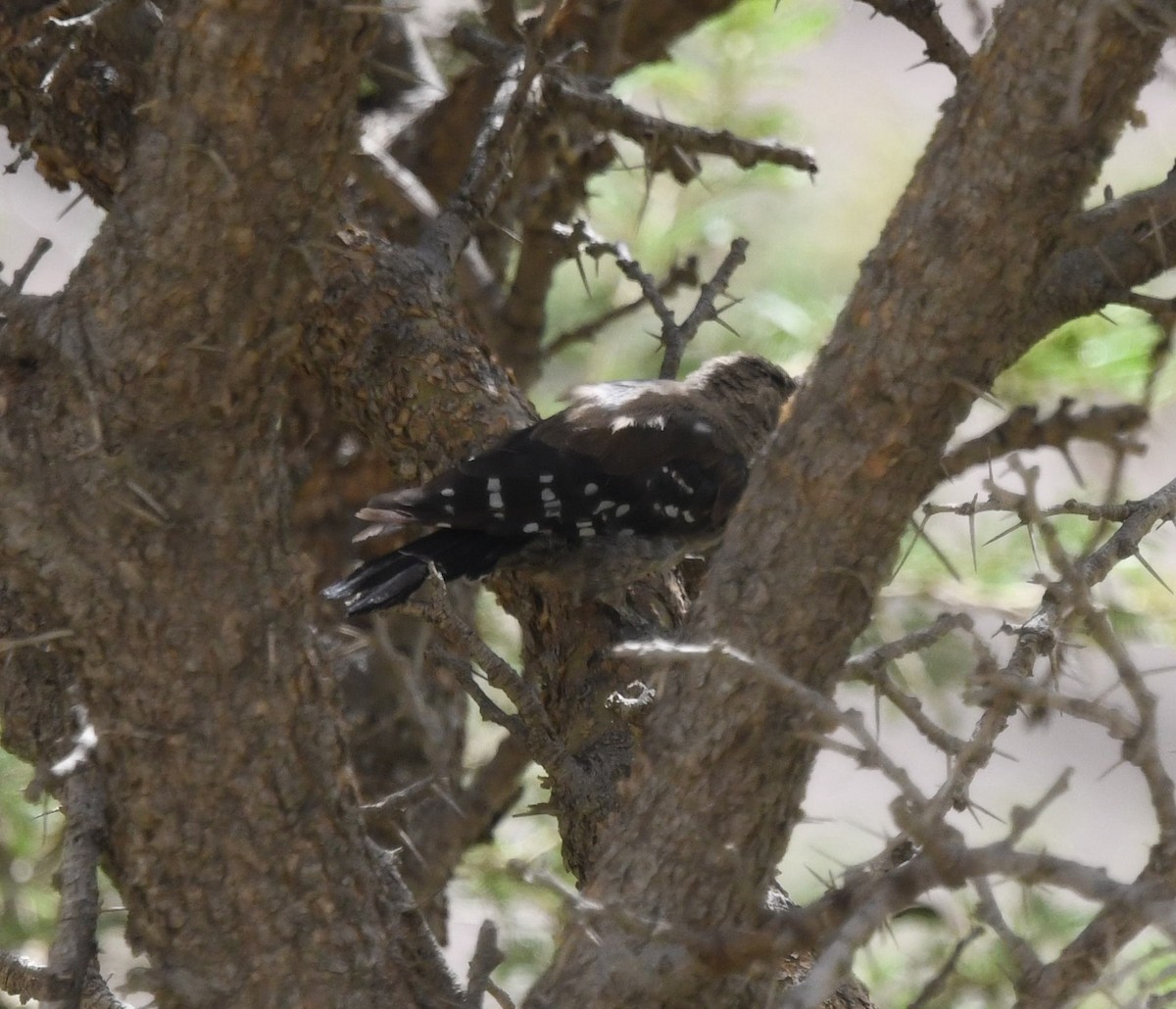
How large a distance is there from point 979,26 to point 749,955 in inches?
62.6

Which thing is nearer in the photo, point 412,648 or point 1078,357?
point 1078,357

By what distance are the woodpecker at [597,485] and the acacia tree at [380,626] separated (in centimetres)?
96

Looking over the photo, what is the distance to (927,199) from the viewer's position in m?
1.93

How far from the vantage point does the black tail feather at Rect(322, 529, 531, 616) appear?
3.65m

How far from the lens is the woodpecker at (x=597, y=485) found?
3676 millimetres

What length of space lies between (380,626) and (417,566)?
A: 984mm

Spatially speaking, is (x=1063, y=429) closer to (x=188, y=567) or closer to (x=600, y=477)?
(x=188, y=567)

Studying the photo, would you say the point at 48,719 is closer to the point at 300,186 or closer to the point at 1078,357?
the point at 300,186

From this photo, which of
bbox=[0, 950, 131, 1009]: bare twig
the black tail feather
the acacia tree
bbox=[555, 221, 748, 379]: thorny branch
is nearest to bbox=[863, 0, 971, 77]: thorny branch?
the acacia tree

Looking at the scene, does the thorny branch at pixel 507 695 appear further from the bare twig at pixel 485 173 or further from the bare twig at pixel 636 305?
the bare twig at pixel 636 305

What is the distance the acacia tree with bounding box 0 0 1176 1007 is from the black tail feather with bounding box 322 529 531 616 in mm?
910

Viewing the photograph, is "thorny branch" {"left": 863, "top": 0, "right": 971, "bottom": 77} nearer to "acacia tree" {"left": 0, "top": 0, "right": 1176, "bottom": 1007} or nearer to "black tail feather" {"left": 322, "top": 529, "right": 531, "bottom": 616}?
"acacia tree" {"left": 0, "top": 0, "right": 1176, "bottom": 1007}

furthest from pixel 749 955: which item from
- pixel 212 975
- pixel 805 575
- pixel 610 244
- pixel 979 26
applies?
pixel 610 244

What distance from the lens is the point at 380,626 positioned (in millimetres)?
2762
